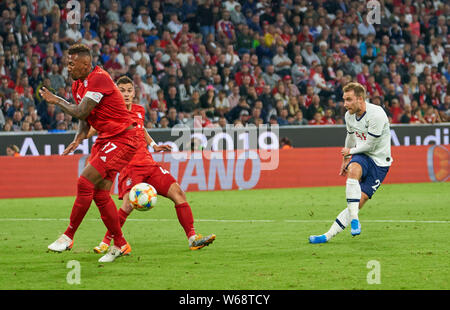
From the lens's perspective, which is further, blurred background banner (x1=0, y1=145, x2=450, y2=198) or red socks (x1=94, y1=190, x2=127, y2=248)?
blurred background banner (x1=0, y1=145, x2=450, y2=198)

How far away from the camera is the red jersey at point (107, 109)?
8398 mm

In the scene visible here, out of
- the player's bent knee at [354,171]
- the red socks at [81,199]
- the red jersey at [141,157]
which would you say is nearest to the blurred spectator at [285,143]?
the player's bent knee at [354,171]

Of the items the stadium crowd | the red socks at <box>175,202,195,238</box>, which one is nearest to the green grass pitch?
the red socks at <box>175,202,195,238</box>

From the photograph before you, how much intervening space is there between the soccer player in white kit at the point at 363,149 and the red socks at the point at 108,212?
2.69m

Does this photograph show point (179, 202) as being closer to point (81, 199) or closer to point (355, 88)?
point (81, 199)

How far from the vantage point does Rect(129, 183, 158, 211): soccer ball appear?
9.26 metres

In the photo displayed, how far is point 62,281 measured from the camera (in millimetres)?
7348

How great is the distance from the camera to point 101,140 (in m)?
8.60

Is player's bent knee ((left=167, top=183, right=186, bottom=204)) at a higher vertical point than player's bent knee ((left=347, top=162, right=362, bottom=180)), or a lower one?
lower

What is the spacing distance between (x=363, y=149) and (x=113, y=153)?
3207 mm

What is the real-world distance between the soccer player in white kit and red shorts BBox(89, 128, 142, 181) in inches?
106

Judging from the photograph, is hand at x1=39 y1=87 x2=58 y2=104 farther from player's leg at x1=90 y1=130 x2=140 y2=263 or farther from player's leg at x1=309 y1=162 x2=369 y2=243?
player's leg at x1=309 y1=162 x2=369 y2=243

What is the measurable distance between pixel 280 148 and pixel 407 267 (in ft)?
38.8
